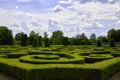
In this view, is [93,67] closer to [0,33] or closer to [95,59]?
[95,59]

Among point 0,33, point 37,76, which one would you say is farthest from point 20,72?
point 0,33

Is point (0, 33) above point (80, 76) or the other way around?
above

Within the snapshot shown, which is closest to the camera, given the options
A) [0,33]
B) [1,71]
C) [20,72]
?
[20,72]

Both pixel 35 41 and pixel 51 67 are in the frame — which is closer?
pixel 51 67

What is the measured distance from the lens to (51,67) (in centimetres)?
1494

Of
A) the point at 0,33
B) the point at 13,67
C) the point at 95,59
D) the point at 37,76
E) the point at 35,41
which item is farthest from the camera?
the point at 0,33

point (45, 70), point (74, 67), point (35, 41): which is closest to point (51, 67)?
point (45, 70)

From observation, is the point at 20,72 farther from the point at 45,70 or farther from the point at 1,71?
the point at 1,71

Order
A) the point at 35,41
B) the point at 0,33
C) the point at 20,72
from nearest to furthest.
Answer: the point at 20,72 → the point at 35,41 → the point at 0,33

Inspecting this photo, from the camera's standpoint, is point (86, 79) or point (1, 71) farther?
point (1, 71)

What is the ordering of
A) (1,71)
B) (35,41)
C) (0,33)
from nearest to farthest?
(1,71)
(35,41)
(0,33)

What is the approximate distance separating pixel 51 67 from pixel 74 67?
4.53 ft

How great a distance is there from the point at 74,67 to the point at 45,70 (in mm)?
1755

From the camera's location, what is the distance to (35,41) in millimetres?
58281
